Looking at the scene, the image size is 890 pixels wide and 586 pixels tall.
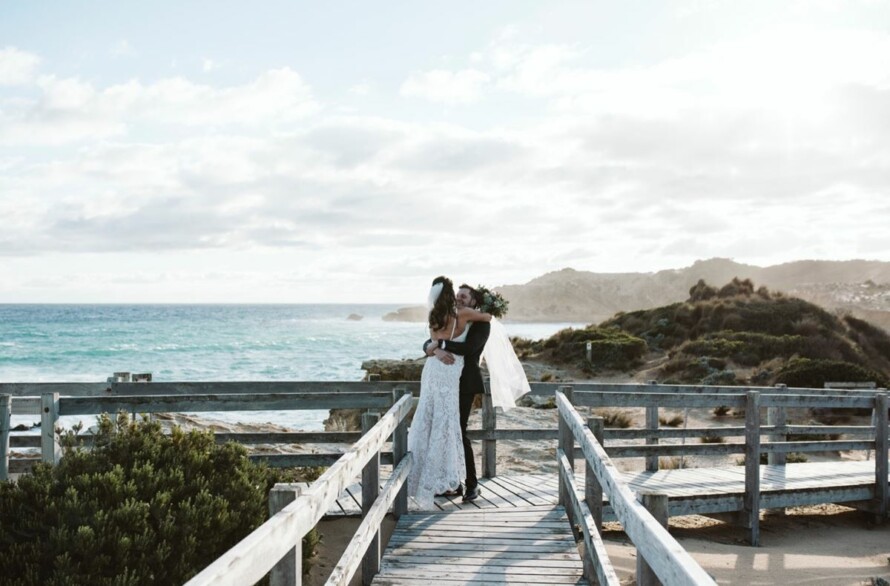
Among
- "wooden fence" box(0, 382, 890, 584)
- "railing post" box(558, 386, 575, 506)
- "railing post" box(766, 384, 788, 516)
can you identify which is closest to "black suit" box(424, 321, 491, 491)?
"wooden fence" box(0, 382, 890, 584)

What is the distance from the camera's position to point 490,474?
852cm

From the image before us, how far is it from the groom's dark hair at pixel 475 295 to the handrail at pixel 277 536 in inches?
124

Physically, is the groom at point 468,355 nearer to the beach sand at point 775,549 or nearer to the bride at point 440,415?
the bride at point 440,415

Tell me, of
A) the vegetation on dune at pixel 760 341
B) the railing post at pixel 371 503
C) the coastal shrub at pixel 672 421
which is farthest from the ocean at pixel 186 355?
the railing post at pixel 371 503

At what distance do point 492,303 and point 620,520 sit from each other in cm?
415

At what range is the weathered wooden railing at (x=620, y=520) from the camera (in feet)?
7.54

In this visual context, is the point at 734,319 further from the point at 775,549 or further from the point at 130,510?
the point at 130,510

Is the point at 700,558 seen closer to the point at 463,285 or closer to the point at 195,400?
the point at 463,285

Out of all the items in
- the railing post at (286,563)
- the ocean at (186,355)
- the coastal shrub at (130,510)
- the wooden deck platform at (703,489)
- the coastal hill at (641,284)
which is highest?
the coastal hill at (641,284)

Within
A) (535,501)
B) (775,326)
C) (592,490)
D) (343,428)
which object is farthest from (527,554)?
(775,326)

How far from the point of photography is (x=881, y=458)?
9.26 m

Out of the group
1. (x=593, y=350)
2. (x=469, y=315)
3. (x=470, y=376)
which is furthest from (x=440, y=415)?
(x=593, y=350)

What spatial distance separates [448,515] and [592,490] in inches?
75.8

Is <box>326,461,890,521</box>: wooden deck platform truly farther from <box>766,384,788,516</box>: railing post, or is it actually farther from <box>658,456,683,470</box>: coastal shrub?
<box>658,456,683,470</box>: coastal shrub
